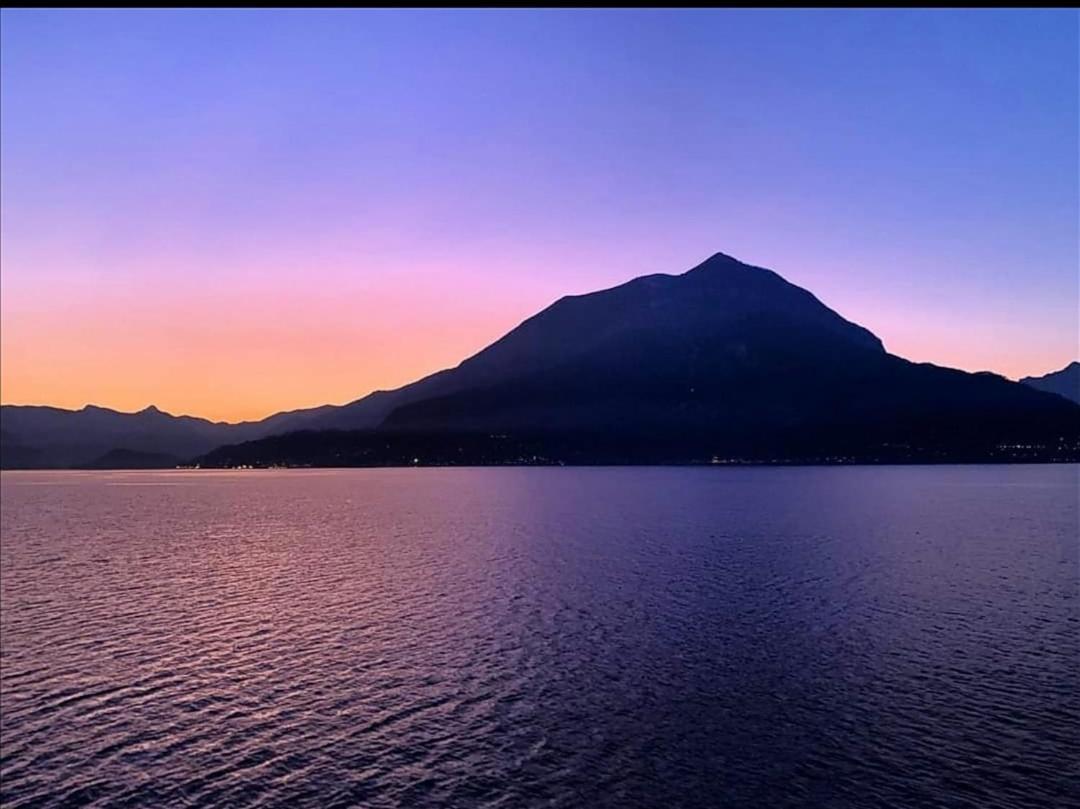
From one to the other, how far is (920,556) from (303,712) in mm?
71213

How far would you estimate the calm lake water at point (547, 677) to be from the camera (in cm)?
2906

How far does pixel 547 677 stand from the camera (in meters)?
41.2

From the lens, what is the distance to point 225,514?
522 feet

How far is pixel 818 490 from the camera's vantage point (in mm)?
196000

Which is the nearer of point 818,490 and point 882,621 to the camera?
point 882,621

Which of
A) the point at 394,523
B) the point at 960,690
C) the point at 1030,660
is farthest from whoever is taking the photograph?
the point at 394,523

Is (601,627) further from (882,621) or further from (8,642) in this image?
(8,642)

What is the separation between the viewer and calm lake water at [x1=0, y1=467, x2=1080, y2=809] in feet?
95.3

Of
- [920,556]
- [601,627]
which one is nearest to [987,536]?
[920,556]

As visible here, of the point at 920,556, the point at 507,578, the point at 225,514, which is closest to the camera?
the point at 507,578

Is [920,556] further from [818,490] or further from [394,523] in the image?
[818,490]

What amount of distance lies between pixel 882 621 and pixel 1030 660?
1146 cm

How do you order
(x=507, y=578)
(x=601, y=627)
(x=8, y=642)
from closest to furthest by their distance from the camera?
Answer: (x=8, y=642), (x=601, y=627), (x=507, y=578)

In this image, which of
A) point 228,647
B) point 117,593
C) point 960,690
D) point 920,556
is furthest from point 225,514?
point 960,690
